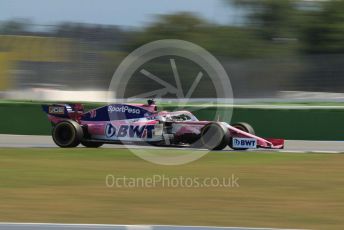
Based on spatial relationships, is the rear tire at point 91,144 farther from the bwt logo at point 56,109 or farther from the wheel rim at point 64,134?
the bwt logo at point 56,109

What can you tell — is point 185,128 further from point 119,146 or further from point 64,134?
point 64,134

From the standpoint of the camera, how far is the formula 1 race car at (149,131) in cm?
1288

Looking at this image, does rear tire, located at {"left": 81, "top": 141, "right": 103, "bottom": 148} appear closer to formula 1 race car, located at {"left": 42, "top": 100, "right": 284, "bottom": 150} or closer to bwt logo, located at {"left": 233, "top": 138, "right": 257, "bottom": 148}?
formula 1 race car, located at {"left": 42, "top": 100, "right": 284, "bottom": 150}

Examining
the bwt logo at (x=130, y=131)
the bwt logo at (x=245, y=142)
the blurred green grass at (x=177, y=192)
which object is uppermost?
the bwt logo at (x=130, y=131)

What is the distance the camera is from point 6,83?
20797 mm

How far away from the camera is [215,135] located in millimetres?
12852

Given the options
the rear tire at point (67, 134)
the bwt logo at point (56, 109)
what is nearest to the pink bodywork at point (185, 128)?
the rear tire at point (67, 134)

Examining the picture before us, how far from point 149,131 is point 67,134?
5.37ft

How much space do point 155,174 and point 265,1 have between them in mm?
26694

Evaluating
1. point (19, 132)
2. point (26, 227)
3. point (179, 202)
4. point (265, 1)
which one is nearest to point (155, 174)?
point (179, 202)

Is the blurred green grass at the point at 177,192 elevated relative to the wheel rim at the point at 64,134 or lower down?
lower down

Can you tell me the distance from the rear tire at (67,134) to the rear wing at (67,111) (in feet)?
1.04

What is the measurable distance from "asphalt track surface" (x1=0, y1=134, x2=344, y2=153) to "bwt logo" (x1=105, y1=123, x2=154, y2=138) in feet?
1.73

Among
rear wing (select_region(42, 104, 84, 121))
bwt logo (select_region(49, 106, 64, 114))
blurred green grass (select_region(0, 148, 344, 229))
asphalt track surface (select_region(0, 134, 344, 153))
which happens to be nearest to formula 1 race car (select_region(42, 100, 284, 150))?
rear wing (select_region(42, 104, 84, 121))
